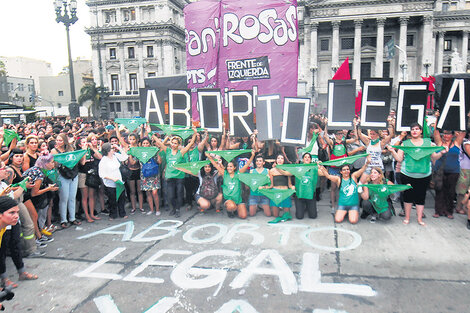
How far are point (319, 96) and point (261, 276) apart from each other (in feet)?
156

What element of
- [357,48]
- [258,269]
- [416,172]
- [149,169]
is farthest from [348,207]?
[357,48]

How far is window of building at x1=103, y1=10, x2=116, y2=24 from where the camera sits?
172 feet

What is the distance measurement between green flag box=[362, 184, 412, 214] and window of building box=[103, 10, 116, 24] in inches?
2161

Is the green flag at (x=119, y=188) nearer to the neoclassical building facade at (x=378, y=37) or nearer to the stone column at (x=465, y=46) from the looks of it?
the neoclassical building facade at (x=378, y=37)

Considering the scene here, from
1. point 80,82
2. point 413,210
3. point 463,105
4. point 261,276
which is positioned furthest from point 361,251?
point 80,82

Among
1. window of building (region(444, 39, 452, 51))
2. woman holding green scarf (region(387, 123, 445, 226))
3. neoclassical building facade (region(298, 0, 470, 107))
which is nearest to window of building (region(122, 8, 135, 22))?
neoclassical building facade (region(298, 0, 470, 107))

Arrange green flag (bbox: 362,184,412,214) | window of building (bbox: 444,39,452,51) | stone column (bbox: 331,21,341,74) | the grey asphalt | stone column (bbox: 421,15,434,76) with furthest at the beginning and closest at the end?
window of building (bbox: 444,39,452,51)
stone column (bbox: 331,21,341,74)
stone column (bbox: 421,15,434,76)
green flag (bbox: 362,184,412,214)
the grey asphalt

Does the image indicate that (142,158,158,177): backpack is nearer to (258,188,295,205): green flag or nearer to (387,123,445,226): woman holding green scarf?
(258,188,295,205): green flag

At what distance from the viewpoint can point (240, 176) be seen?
24.8 ft

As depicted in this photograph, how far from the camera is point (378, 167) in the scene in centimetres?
726

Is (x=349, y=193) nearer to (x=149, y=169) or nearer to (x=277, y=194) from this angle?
(x=277, y=194)

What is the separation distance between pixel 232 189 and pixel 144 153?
7.44ft

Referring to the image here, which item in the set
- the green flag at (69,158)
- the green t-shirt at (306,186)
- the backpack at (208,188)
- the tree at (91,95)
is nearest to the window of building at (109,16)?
the tree at (91,95)

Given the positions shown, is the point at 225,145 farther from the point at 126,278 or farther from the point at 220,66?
the point at 126,278
